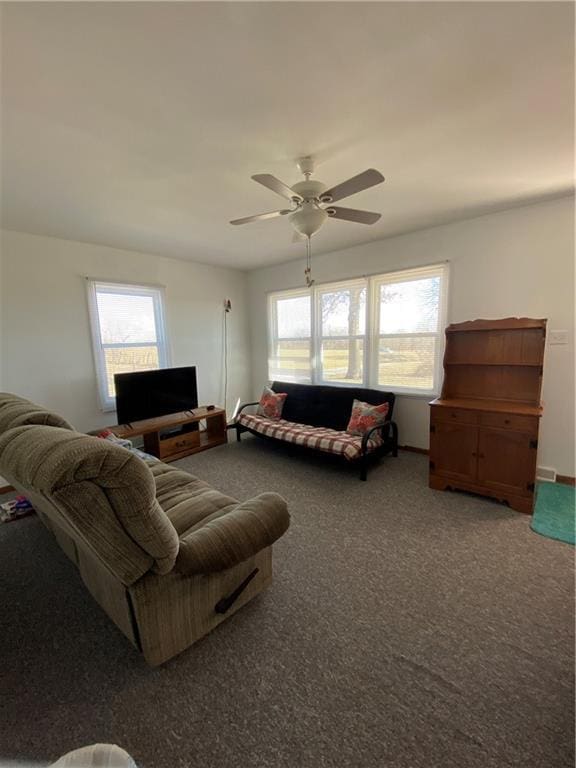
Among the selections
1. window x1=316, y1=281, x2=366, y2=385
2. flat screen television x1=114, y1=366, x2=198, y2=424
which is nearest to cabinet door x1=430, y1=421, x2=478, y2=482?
window x1=316, y1=281, x2=366, y2=385

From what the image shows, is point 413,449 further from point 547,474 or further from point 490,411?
point 490,411

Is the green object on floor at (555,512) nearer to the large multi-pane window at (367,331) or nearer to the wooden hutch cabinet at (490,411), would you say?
the wooden hutch cabinet at (490,411)

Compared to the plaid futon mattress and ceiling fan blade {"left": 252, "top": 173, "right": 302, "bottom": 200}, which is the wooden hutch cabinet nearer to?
the plaid futon mattress

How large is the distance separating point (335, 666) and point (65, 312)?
389 cm

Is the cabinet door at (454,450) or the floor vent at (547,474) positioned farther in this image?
the floor vent at (547,474)

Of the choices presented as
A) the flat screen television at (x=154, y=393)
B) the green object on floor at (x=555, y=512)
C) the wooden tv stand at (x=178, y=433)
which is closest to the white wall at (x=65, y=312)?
the flat screen television at (x=154, y=393)

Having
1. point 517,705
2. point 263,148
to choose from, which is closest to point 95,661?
point 517,705

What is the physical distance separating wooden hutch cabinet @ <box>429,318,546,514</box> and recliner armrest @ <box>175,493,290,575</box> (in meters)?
1.87

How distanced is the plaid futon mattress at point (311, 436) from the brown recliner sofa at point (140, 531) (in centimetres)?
155

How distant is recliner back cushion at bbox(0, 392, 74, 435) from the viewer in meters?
1.48

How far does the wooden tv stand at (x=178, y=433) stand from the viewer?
359 cm

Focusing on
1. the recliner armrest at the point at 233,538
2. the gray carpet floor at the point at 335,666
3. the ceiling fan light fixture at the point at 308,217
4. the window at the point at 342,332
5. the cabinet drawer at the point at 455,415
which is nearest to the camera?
the gray carpet floor at the point at 335,666

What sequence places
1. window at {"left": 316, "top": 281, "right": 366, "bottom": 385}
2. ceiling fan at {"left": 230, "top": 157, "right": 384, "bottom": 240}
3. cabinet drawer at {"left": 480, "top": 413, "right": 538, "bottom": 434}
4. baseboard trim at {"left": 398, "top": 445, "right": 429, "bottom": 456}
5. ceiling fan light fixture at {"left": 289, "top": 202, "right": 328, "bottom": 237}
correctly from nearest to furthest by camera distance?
ceiling fan at {"left": 230, "top": 157, "right": 384, "bottom": 240} → ceiling fan light fixture at {"left": 289, "top": 202, "right": 328, "bottom": 237} → cabinet drawer at {"left": 480, "top": 413, "right": 538, "bottom": 434} → baseboard trim at {"left": 398, "top": 445, "right": 429, "bottom": 456} → window at {"left": 316, "top": 281, "right": 366, "bottom": 385}

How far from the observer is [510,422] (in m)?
2.53
